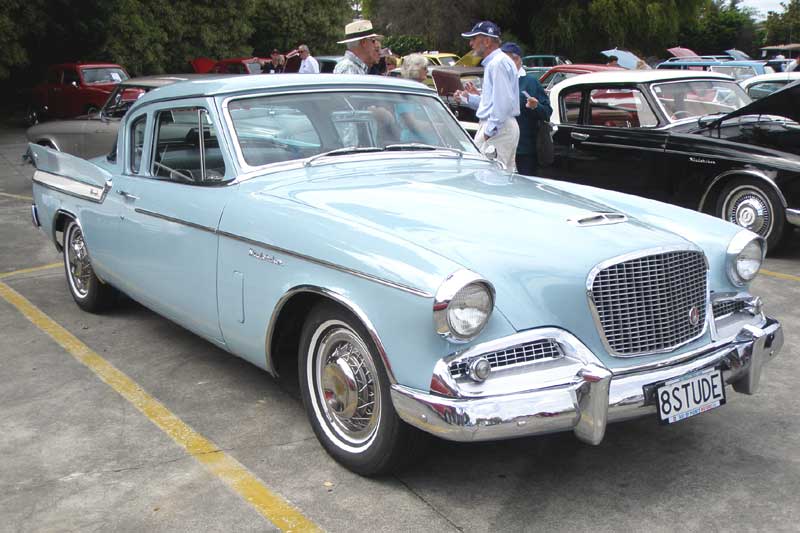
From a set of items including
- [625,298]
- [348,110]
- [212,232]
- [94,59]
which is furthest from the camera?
[94,59]

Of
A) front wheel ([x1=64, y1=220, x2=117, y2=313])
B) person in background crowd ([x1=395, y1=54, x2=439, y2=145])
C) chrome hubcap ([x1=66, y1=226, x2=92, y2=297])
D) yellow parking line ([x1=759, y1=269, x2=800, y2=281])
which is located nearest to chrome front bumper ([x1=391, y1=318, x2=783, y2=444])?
person in background crowd ([x1=395, y1=54, x2=439, y2=145])

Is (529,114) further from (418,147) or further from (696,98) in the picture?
(418,147)

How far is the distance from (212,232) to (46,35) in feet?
75.8

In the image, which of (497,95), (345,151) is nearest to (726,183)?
(497,95)

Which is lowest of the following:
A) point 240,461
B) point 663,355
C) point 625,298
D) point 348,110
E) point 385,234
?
point 240,461

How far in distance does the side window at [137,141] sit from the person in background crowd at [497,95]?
299cm

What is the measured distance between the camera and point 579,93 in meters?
8.84

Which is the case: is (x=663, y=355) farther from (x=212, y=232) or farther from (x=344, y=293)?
(x=212, y=232)

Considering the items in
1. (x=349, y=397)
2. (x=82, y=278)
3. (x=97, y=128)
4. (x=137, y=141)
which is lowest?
(x=82, y=278)

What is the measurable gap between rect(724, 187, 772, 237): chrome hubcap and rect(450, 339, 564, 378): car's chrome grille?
191 inches

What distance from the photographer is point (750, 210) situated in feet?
24.7

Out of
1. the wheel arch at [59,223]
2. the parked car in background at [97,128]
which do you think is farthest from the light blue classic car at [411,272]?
the parked car in background at [97,128]

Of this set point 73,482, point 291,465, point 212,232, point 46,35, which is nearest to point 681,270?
point 291,465

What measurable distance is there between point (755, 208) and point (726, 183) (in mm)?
340
